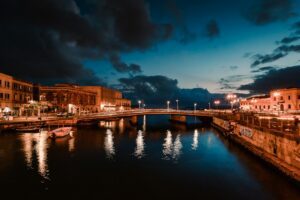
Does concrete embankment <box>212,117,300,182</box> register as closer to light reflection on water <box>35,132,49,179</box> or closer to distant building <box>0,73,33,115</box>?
light reflection on water <box>35,132,49,179</box>

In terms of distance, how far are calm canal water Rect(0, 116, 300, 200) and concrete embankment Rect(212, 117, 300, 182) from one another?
127cm

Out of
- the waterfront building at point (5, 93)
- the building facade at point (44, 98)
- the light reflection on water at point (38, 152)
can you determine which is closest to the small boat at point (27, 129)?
the light reflection on water at point (38, 152)

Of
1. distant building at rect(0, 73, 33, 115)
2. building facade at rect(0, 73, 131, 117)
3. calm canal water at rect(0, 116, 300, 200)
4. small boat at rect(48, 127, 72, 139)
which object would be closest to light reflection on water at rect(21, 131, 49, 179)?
calm canal water at rect(0, 116, 300, 200)

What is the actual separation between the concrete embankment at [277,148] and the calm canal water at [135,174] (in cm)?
127

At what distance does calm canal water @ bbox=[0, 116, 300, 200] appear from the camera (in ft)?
86.6


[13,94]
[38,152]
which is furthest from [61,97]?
[38,152]

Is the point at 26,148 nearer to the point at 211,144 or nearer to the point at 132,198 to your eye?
the point at 132,198

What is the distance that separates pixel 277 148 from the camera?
109 feet

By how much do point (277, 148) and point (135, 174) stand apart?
763 inches

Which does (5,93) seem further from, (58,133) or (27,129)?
(58,133)

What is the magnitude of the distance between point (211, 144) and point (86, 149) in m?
28.6

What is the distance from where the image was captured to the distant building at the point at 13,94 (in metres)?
83.7

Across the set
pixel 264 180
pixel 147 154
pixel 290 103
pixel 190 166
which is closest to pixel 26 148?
pixel 147 154

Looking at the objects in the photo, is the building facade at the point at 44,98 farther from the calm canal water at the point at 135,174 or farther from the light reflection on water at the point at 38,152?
the calm canal water at the point at 135,174
